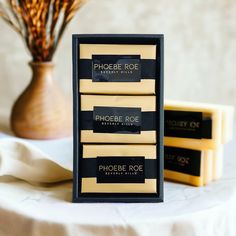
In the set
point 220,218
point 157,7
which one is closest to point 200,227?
point 220,218

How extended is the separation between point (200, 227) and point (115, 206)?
0.45 feet

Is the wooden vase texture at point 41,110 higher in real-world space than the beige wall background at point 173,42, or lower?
lower

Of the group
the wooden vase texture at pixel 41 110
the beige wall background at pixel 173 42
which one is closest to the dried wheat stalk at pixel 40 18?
the wooden vase texture at pixel 41 110

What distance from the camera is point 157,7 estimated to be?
1600mm

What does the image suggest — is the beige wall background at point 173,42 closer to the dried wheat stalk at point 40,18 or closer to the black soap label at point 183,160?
the dried wheat stalk at point 40,18

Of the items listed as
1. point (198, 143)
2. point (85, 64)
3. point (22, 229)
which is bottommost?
point (22, 229)

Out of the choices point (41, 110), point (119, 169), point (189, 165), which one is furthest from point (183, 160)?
point (41, 110)

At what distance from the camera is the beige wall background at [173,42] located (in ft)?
5.23

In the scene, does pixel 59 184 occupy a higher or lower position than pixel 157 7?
lower

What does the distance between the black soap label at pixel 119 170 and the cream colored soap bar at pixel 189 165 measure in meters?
0.11

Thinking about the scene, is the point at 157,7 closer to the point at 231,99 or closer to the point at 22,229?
the point at 231,99

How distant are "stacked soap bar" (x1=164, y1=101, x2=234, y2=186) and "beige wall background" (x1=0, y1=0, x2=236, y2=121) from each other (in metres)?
0.69

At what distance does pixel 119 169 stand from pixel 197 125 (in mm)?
168

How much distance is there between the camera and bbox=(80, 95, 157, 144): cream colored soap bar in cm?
87
